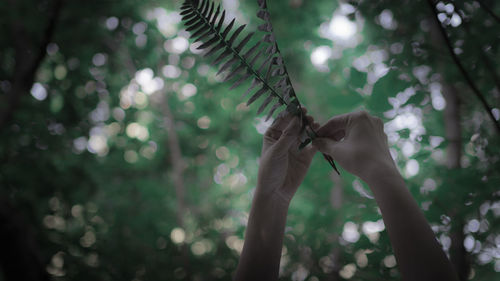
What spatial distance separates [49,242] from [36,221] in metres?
1.15

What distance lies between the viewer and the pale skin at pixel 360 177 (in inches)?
30.7

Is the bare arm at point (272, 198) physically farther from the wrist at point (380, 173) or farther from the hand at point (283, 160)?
the wrist at point (380, 173)

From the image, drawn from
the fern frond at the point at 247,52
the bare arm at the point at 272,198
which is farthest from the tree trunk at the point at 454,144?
the fern frond at the point at 247,52

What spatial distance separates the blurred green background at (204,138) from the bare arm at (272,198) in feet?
1.51

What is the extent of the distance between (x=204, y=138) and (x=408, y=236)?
15.0 feet

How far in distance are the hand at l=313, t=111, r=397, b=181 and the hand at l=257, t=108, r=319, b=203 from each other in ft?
0.31

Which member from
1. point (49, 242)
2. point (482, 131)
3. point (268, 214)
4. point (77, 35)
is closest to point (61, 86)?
point (77, 35)

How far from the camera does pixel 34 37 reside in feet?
12.0

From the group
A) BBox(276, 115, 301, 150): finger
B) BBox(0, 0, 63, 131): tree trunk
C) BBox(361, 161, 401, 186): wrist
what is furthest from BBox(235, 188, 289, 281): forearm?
BBox(0, 0, 63, 131): tree trunk

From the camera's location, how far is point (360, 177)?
100 centimetres

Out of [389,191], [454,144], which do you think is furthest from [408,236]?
[454,144]

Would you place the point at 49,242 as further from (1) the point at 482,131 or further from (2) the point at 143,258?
(1) the point at 482,131

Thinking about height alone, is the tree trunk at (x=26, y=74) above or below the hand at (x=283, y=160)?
above

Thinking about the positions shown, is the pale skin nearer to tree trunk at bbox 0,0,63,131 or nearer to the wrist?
the wrist
